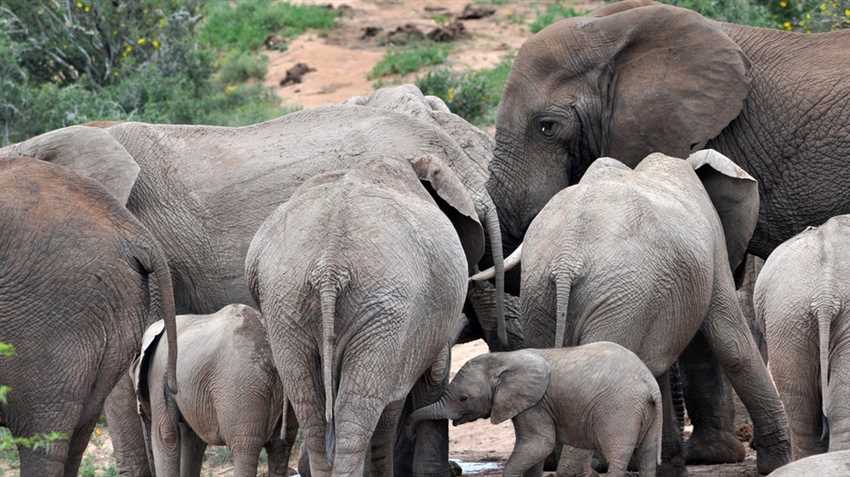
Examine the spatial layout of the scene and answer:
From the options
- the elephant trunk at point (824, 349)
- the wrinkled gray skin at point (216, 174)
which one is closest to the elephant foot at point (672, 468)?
the wrinkled gray skin at point (216, 174)

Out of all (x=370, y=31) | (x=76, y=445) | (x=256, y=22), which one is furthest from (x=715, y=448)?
(x=256, y=22)

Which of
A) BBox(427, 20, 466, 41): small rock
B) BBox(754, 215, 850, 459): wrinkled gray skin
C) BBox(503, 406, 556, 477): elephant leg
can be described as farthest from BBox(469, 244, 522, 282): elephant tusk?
BBox(427, 20, 466, 41): small rock

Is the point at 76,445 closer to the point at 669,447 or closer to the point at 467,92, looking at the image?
the point at 669,447

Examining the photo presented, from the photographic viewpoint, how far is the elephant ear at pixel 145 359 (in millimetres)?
6531

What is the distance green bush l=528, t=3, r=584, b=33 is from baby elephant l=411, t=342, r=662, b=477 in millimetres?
11039

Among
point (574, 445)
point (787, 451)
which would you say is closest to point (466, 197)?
point (574, 445)

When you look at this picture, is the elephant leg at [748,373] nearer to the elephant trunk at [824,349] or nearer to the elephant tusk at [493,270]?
the elephant tusk at [493,270]

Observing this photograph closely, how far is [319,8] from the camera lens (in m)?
18.6

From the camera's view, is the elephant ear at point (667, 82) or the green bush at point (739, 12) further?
the green bush at point (739, 12)

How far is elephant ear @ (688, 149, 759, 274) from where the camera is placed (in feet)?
23.3

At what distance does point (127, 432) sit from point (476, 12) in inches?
453

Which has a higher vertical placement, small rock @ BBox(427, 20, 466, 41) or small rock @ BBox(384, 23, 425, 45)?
small rock @ BBox(427, 20, 466, 41)

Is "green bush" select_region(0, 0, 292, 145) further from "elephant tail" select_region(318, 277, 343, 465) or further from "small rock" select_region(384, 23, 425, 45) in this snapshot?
"elephant tail" select_region(318, 277, 343, 465)

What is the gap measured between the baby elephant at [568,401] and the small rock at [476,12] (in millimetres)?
12182
